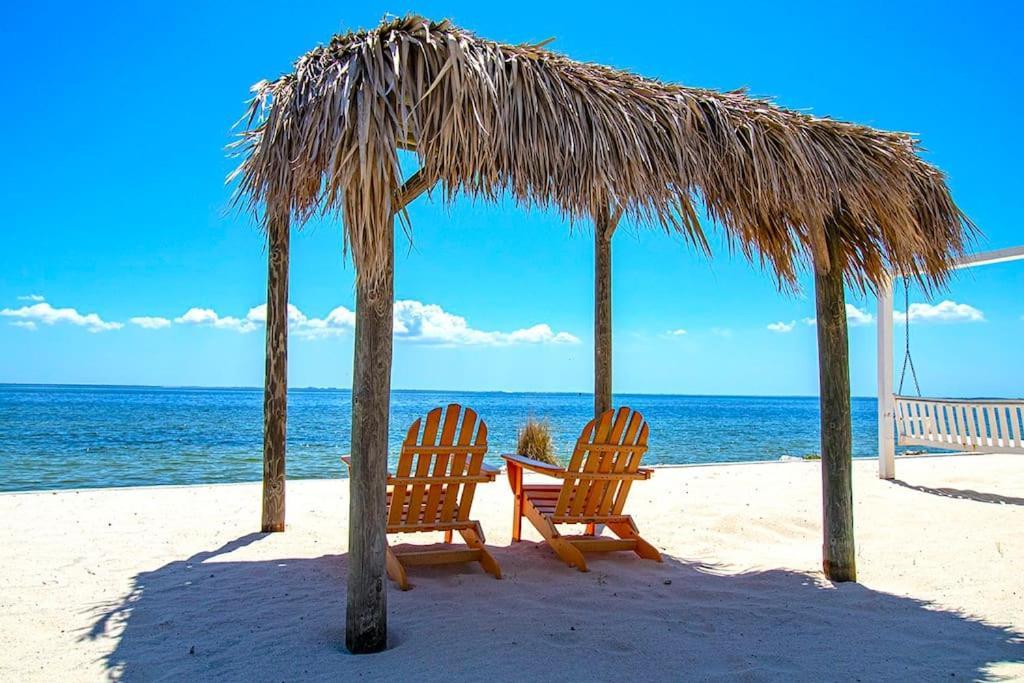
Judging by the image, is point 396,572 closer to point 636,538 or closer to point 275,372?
point 636,538

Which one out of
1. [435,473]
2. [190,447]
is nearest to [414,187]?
[435,473]

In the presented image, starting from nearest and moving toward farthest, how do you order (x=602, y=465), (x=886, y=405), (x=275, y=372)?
(x=602, y=465), (x=275, y=372), (x=886, y=405)

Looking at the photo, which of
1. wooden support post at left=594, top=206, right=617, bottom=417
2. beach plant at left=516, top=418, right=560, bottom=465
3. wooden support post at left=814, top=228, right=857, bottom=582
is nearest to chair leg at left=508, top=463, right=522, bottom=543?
wooden support post at left=594, top=206, right=617, bottom=417

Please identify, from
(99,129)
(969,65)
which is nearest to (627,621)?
(969,65)

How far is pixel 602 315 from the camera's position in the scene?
16.5ft

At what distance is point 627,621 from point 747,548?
1631mm

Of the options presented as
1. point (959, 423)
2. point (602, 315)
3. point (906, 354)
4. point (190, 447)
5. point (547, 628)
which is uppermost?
point (602, 315)

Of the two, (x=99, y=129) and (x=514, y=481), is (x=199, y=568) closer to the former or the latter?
(x=514, y=481)

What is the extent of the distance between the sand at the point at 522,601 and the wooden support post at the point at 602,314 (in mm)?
959

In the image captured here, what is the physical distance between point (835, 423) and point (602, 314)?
2.03m

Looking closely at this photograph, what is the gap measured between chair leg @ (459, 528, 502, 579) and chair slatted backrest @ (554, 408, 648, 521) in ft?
1.40

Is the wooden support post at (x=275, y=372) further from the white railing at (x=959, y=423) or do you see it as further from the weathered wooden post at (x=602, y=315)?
the white railing at (x=959, y=423)

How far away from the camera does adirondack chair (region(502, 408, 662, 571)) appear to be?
11.8 feet

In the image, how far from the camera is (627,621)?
109 inches
